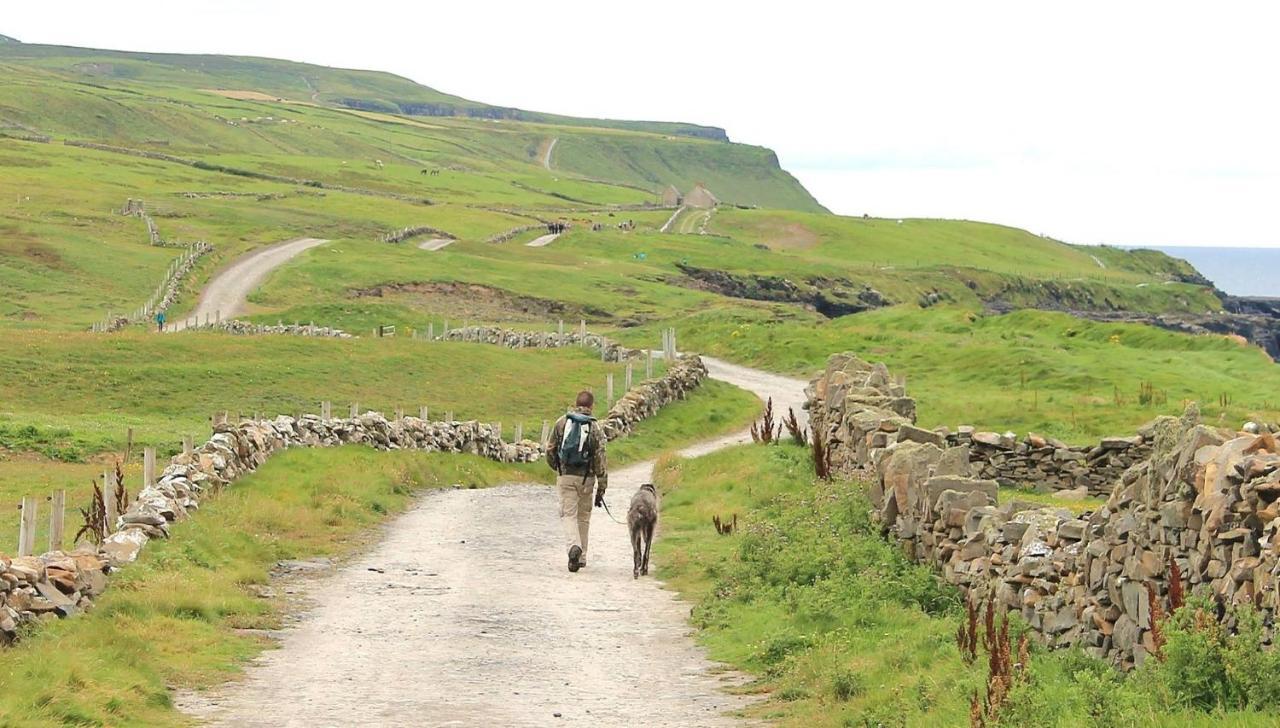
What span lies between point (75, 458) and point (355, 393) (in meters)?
14.9

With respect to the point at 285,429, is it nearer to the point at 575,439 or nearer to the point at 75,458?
the point at 75,458

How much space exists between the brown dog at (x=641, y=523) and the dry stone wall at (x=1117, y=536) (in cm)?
339

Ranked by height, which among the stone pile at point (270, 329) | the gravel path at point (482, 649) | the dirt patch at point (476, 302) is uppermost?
the dirt patch at point (476, 302)

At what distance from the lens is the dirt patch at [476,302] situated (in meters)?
91.1

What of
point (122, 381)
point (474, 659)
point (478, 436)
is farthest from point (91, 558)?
point (122, 381)

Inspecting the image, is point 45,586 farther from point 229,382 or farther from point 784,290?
point 784,290

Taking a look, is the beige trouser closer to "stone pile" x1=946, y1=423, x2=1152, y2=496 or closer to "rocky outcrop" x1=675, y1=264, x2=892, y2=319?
"stone pile" x1=946, y1=423, x2=1152, y2=496

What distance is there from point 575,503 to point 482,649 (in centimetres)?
604

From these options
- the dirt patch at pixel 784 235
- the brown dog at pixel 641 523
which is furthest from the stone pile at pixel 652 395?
the dirt patch at pixel 784 235

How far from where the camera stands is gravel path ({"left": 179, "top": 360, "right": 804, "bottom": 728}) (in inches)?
535

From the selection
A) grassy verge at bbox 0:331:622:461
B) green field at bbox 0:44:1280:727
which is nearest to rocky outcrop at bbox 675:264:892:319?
green field at bbox 0:44:1280:727

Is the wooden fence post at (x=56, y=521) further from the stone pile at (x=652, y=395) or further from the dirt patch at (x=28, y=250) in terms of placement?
the dirt patch at (x=28, y=250)

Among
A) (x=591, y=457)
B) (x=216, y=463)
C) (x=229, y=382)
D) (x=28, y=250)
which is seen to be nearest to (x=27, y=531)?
(x=591, y=457)

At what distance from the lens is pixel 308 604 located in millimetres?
19188
